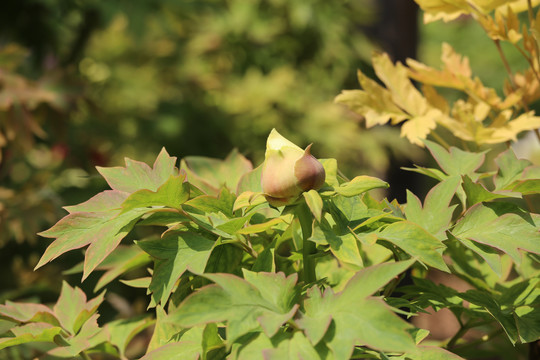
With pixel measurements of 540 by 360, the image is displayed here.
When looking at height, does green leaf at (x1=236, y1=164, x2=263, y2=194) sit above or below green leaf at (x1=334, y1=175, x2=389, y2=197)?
below

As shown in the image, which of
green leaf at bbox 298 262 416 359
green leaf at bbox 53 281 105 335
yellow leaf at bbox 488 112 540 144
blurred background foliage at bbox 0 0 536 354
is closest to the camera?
green leaf at bbox 298 262 416 359

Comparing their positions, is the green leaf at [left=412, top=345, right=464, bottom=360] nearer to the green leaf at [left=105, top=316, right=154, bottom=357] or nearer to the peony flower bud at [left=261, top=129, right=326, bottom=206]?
the peony flower bud at [left=261, top=129, right=326, bottom=206]

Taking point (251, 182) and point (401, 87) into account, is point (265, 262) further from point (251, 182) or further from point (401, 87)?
point (401, 87)

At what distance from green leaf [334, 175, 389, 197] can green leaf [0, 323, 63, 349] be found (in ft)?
1.10

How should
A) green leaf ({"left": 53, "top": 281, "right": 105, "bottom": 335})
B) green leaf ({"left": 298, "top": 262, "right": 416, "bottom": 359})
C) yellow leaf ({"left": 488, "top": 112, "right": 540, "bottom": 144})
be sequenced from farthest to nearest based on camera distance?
yellow leaf ({"left": 488, "top": 112, "right": 540, "bottom": 144}), green leaf ({"left": 53, "top": 281, "right": 105, "bottom": 335}), green leaf ({"left": 298, "top": 262, "right": 416, "bottom": 359})

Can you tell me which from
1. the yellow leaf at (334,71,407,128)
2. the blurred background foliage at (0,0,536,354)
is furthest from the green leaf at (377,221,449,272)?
the blurred background foliage at (0,0,536,354)

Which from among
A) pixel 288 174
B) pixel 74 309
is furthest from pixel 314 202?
pixel 74 309

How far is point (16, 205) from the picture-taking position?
187 centimetres

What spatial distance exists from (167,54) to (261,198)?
158 inches

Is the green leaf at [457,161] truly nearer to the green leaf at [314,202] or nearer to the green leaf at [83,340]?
the green leaf at [314,202]

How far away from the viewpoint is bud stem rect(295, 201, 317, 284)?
54 cm

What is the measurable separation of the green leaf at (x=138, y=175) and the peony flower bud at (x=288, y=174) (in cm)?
12

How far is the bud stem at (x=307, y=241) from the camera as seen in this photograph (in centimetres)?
54

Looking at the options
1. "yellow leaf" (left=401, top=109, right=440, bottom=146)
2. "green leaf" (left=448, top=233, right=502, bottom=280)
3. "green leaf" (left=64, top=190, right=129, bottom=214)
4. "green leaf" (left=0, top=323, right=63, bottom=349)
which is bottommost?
"green leaf" (left=0, top=323, right=63, bottom=349)
